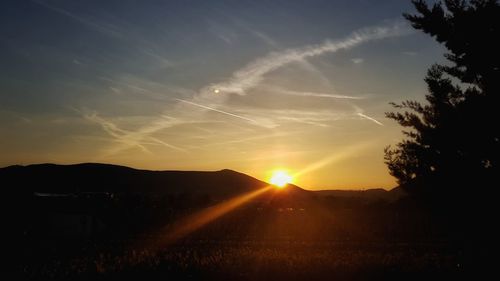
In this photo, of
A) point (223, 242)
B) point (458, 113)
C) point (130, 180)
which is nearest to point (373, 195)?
point (130, 180)

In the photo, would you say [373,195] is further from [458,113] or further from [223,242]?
[458,113]

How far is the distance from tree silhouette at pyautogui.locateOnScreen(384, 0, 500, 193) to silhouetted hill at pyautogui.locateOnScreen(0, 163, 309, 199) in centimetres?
9241

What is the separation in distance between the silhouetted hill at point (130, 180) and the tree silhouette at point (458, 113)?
303 feet

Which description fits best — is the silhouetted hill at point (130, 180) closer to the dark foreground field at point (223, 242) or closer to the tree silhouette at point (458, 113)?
the dark foreground field at point (223, 242)

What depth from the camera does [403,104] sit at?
11922mm

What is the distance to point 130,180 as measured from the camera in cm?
13150

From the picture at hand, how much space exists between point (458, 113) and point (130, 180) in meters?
126

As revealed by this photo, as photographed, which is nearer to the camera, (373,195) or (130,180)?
(130,180)

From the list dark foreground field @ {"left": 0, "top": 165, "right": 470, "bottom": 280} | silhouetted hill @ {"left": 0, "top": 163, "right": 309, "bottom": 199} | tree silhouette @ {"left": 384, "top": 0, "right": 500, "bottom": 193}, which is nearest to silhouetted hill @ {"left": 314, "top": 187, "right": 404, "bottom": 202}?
silhouetted hill @ {"left": 0, "top": 163, "right": 309, "bottom": 199}

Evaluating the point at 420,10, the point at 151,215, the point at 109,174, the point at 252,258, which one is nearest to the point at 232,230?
the point at 151,215

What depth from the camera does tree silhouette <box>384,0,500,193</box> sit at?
10305mm

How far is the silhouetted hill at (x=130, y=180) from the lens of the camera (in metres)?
110

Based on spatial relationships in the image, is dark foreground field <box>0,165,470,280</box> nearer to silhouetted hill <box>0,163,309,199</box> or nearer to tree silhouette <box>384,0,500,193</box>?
tree silhouette <box>384,0,500,193</box>

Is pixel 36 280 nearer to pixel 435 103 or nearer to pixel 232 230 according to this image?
pixel 435 103
